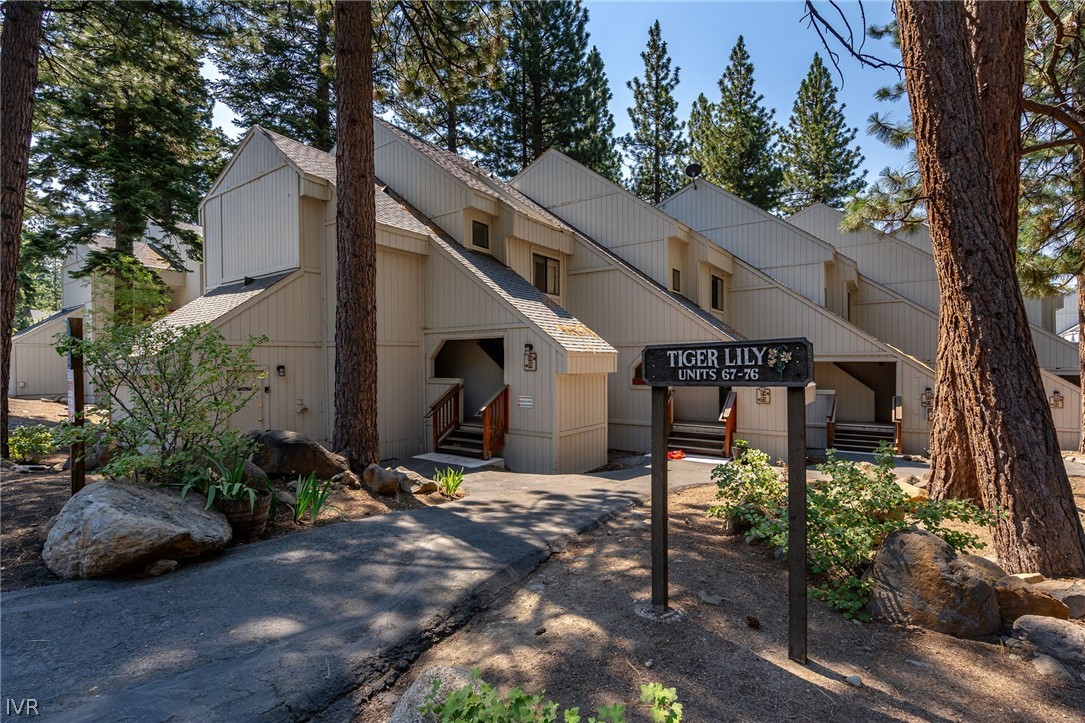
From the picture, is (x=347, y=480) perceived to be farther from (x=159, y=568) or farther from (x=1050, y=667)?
(x=1050, y=667)

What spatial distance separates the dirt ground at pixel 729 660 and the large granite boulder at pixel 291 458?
409 centimetres

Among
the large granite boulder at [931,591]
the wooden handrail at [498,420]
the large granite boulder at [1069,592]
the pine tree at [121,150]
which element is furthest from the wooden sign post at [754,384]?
the pine tree at [121,150]

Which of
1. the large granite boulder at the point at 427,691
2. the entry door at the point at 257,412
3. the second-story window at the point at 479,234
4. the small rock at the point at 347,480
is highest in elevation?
the second-story window at the point at 479,234

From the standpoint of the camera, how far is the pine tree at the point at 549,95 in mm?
23766

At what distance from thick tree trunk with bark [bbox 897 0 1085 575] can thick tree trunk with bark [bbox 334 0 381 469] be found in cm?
718

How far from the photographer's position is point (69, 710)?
254cm

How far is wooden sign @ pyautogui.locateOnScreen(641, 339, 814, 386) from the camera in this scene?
10.4 feet

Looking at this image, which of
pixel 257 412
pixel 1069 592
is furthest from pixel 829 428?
pixel 257 412

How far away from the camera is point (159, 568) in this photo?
4230 mm

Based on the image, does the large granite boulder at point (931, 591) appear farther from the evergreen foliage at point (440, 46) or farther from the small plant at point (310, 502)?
the evergreen foliage at point (440, 46)

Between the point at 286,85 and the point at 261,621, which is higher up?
the point at 286,85

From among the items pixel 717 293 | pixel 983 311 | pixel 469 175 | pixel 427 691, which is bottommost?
pixel 427 691

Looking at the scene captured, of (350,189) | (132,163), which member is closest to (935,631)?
(350,189)

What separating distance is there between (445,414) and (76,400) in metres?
6.85
